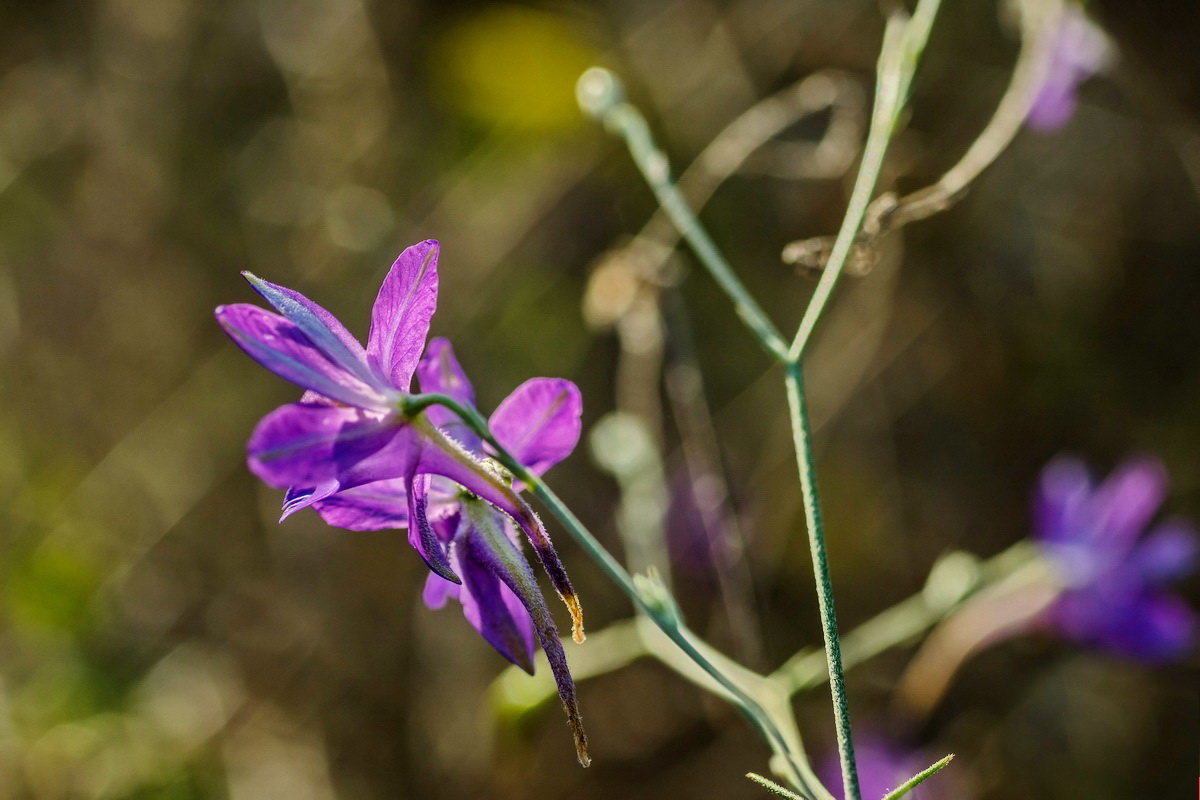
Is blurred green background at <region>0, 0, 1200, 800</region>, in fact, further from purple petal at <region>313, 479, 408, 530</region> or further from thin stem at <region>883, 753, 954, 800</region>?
thin stem at <region>883, 753, 954, 800</region>

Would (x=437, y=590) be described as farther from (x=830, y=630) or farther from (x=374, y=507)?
(x=830, y=630)

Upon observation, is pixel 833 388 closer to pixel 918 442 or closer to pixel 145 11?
pixel 918 442

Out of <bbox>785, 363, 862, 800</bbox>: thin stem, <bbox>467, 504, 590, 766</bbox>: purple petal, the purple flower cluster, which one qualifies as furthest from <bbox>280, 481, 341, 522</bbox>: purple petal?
<bbox>785, 363, 862, 800</bbox>: thin stem

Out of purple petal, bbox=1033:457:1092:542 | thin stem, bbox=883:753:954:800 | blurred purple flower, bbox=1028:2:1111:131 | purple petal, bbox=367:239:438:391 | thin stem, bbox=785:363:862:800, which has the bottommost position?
purple petal, bbox=1033:457:1092:542

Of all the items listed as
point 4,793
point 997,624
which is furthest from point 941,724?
point 4,793

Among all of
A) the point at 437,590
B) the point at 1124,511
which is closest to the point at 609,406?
the point at 1124,511

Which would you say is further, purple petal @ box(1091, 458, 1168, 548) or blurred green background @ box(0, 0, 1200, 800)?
blurred green background @ box(0, 0, 1200, 800)

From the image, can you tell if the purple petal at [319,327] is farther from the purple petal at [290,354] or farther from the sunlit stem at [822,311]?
the sunlit stem at [822,311]
